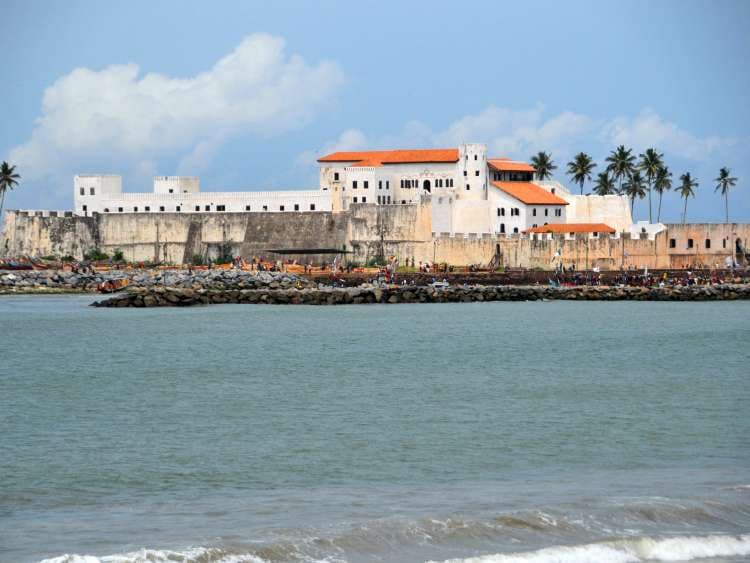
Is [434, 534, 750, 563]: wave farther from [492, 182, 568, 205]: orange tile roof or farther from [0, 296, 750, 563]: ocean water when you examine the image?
[492, 182, 568, 205]: orange tile roof

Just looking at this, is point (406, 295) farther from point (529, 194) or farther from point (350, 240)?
point (529, 194)

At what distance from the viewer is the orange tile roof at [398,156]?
76062 mm

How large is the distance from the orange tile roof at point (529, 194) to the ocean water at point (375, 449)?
32.3 meters

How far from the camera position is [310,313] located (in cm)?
5412

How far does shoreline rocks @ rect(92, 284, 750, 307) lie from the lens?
58.5 metres

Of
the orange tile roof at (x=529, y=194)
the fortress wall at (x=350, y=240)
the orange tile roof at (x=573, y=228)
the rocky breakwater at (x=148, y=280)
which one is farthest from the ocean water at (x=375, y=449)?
the orange tile roof at (x=529, y=194)

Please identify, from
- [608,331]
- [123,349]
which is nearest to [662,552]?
[123,349]

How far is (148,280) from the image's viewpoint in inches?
2685

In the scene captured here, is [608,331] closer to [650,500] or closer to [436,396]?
[436,396]

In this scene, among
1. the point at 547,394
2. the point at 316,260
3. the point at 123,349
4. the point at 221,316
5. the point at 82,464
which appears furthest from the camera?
the point at 316,260

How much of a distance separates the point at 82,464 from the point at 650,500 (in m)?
8.72

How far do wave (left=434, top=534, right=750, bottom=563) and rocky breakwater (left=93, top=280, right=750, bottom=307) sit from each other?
44717mm

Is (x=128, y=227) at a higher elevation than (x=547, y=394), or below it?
higher

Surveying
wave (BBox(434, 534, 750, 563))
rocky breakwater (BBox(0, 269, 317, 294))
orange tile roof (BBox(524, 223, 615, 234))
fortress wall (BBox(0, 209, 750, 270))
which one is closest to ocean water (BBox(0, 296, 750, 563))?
wave (BBox(434, 534, 750, 563))
